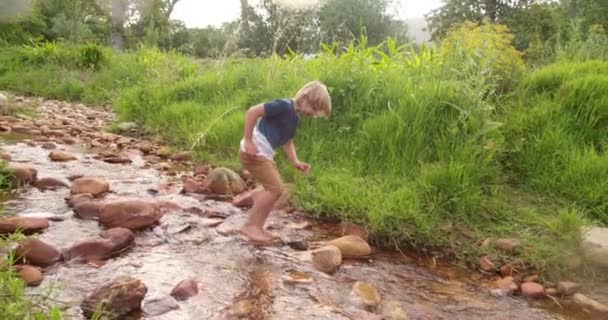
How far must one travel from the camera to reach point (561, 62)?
5.32 meters

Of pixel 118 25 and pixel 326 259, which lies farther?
pixel 118 25

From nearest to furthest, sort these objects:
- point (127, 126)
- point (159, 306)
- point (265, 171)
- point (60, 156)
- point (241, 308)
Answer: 1. point (159, 306)
2. point (241, 308)
3. point (265, 171)
4. point (60, 156)
5. point (127, 126)

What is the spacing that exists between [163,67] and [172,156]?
263 cm

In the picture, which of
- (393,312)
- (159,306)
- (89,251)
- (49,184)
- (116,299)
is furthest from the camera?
(49,184)

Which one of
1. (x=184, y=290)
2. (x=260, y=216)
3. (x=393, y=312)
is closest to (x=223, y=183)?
(x=260, y=216)

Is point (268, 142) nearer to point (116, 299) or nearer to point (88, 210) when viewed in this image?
point (88, 210)

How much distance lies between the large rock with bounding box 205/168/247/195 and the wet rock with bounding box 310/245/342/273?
1.34 meters

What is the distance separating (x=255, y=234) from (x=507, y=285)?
5.24 feet

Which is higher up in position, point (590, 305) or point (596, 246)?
point (596, 246)

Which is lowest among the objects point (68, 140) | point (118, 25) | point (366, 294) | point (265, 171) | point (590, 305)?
point (590, 305)

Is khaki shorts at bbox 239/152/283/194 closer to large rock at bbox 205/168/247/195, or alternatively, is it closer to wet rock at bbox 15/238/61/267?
large rock at bbox 205/168/247/195

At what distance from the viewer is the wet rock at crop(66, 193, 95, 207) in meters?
3.28

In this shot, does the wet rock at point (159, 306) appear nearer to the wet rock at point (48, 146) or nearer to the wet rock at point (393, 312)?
the wet rock at point (393, 312)

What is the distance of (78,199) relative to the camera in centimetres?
330
